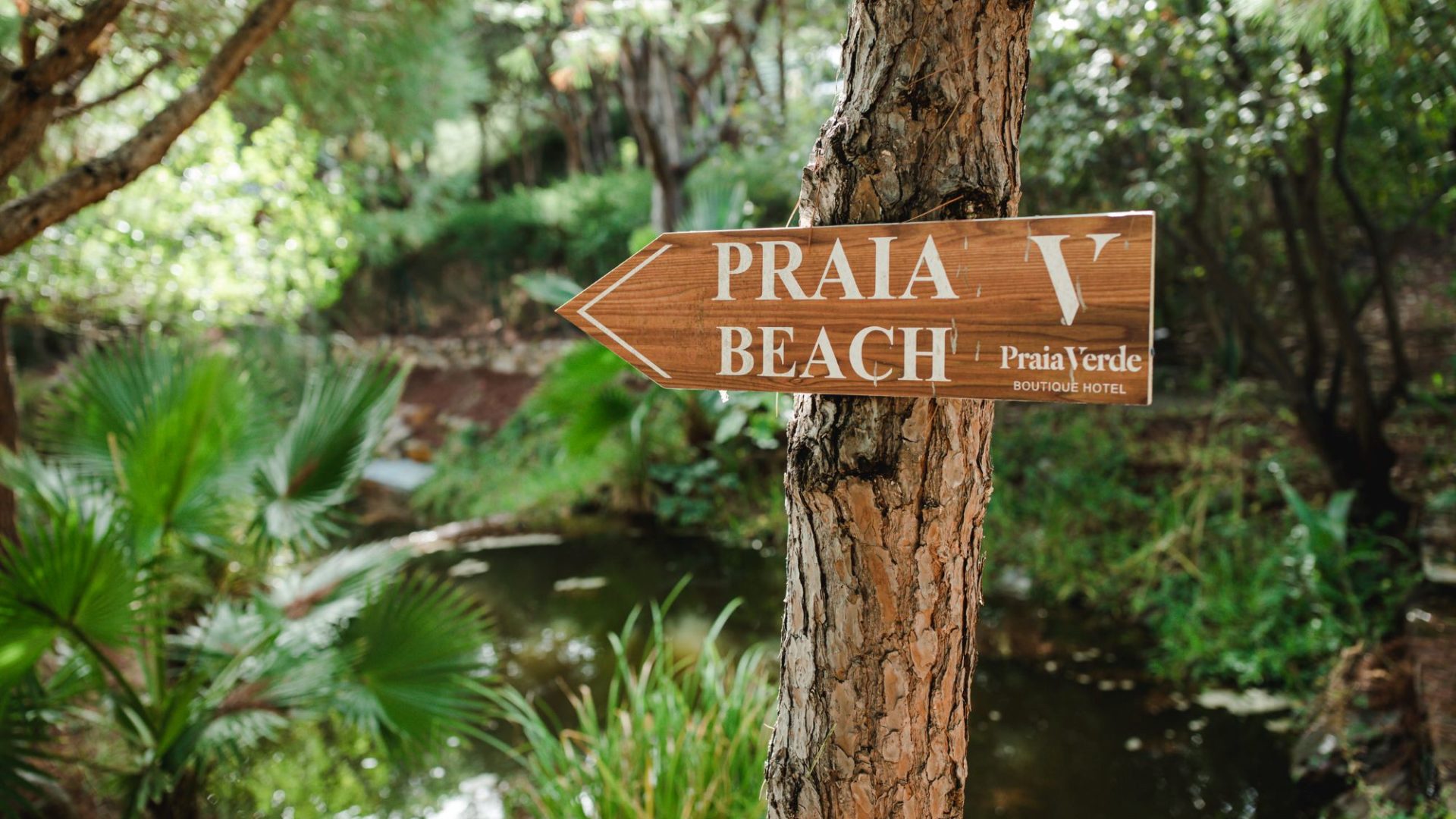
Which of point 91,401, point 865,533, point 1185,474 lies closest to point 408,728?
point 91,401

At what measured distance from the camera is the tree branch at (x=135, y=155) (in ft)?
5.97

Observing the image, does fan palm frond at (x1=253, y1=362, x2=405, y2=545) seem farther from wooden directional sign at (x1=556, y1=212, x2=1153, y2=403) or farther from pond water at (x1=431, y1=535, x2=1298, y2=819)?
wooden directional sign at (x1=556, y1=212, x2=1153, y2=403)

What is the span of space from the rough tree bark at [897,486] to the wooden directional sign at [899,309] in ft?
0.25

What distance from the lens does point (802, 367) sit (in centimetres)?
112

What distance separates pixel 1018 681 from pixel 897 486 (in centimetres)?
285

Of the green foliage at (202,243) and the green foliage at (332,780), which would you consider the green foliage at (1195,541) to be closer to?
the green foliage at (332,780)

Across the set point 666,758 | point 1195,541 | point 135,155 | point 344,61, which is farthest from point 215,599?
point 1195,541

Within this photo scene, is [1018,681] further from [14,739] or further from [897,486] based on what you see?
[14,739]

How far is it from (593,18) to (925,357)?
4482 millimetres

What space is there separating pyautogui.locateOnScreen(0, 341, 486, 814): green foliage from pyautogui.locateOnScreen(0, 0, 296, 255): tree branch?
0.67m

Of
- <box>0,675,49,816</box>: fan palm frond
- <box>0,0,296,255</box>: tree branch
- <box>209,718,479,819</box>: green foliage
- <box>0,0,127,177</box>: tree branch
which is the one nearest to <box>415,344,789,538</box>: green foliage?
<box>209,718,479,819</box>: green foliage

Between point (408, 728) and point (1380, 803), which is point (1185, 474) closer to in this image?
point (1380, 803)

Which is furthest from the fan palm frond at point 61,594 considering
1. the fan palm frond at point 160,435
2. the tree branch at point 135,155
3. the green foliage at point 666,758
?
the green foliage at point 666,758

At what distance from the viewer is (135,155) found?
6.36 ft
